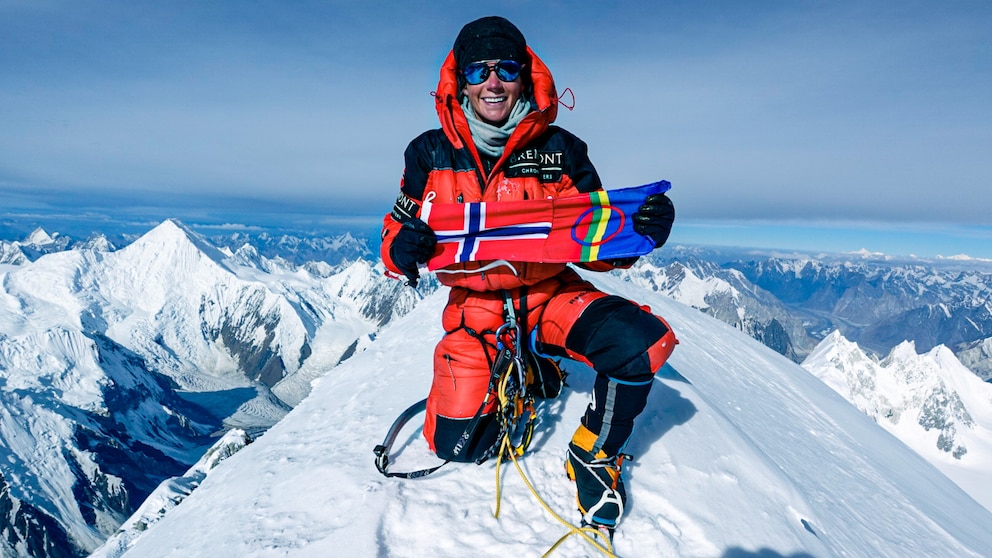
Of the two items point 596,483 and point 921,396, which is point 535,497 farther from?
point 921,396

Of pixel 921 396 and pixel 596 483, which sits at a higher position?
pixel 596 483

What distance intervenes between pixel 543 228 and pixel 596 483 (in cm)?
237

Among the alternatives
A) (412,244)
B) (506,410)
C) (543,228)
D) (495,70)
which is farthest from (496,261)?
(495,70)

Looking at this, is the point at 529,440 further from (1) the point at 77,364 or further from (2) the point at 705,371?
(1) the point at 77,364

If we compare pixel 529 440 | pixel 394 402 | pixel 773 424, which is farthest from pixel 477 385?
pixel 773 424

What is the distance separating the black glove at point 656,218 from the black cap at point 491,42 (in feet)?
6.21

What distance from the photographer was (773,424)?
697 centimetres

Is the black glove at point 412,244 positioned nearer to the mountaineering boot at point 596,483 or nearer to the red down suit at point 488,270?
the red down suit at point 488,270

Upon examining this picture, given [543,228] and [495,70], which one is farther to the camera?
[543,228]

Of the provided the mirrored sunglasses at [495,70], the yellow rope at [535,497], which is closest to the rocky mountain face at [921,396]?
the yellow rope at [535,497]

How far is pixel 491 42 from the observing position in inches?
174

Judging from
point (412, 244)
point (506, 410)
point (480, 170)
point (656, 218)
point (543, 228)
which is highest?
point (480, 170)

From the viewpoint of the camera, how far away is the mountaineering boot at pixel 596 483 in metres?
3.69

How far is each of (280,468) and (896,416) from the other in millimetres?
213301
